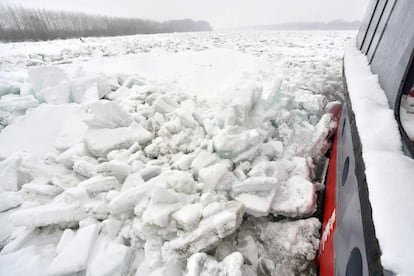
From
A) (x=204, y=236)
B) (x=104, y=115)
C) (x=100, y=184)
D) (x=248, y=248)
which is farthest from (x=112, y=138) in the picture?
(x=248, y=248)

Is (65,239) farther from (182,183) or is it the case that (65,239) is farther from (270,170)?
(270,170)

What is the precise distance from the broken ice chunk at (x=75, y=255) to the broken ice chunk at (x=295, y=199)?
1390 millimetres

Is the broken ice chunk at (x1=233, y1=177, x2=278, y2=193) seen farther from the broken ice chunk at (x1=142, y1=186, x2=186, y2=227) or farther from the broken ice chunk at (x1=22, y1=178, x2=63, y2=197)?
the broken ice chunk at (x1=22, y1=178, x2=63, y2=197)

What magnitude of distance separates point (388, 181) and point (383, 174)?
31mm

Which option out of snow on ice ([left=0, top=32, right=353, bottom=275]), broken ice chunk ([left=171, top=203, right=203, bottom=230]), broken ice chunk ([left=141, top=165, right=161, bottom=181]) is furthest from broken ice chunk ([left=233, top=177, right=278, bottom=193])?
broken ice chunk ([left=141, top=165, right=161, bottom=181])

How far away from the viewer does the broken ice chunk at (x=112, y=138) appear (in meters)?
2.37

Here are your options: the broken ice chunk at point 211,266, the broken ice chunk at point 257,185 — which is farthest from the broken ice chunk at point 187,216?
the broken ice chunk at point 257,185

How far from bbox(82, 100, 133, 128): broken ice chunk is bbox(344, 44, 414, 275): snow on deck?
2.36 metres

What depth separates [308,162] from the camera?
2.33 meters

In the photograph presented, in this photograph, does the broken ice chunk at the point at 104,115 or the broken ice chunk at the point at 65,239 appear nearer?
the broken ice chunk at the point at 65,239

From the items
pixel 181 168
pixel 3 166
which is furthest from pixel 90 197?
pixel 3 166

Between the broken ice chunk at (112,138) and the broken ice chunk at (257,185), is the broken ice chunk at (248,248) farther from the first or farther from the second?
the broken ice chunk at (112,138)

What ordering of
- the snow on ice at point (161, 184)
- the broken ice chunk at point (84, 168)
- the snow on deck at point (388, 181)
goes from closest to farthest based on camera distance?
the snow on deck at point (388, 181), the snow on ice at point (161, 184), the broken ice chunk at point (84, 168)

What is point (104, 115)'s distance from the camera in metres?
2.61
